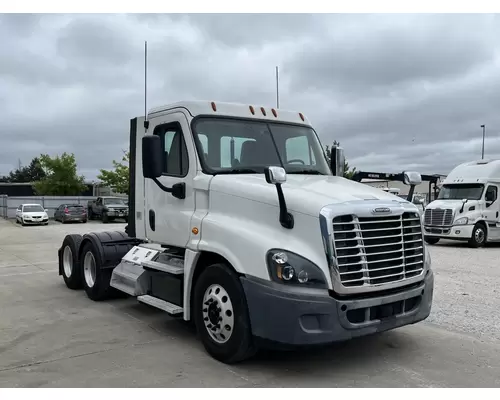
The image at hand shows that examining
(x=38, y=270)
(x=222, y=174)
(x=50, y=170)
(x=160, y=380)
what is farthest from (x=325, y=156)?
(x=50, y=170)

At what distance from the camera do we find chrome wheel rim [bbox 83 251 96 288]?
8.25 m

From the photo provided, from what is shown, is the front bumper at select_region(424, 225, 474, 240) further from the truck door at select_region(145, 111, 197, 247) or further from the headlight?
the headlight

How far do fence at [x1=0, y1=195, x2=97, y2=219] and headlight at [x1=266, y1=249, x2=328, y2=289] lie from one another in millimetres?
39625

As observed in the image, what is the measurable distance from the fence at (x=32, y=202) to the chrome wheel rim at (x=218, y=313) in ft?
127

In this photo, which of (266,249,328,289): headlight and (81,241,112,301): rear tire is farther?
(81,241,112,301): rear tire

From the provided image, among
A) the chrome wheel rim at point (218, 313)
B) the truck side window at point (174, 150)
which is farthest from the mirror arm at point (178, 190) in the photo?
the chrome wheel rim at point (218, 313)

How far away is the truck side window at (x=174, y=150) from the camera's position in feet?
19.4

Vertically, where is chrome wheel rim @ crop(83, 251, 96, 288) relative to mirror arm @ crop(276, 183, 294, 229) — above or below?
below

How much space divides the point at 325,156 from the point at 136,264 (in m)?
2.96

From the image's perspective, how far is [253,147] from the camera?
6031 mm

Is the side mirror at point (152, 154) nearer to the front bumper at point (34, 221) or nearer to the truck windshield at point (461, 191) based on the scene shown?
the truck windshield at point (461, 191)

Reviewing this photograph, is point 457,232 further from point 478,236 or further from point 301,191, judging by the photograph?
point 301,191

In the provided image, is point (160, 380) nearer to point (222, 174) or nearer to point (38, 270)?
point (222, 174)

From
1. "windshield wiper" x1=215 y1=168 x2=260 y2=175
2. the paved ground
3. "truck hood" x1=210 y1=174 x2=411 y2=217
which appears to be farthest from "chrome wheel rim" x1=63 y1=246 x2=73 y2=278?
"truck hood" x1=210 y1=174 x2=411 y2=217
